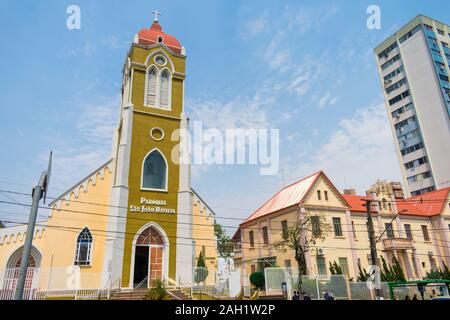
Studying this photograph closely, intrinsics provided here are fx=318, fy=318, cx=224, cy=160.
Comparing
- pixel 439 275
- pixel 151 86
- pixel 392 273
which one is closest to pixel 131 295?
pixel 151 86

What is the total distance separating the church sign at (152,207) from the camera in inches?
882

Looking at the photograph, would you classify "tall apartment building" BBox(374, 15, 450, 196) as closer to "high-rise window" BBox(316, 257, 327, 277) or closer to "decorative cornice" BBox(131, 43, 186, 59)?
"high-rise window" BBox(316, 257, 327, 277)

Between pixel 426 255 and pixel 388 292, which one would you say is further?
pixel 426 255

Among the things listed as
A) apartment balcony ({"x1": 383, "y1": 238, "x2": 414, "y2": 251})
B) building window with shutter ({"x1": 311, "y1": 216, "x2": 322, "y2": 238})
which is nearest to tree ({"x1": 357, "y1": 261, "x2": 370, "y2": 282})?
apartment balcony ({"x1": 383, "y1": 238, "x2": 414, "y2": 251})

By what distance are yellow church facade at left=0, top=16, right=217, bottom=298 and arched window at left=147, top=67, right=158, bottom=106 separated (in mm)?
84

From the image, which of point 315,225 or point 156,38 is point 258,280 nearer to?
point 315,225

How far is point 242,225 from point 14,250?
25007 millimetres

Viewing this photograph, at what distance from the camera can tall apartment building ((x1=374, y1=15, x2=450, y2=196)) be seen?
54.7 metres

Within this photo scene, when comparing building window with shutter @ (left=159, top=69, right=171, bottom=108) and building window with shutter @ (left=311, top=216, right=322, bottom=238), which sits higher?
building window with shutter @ (left=159, top=69, right=171, bottom=108)

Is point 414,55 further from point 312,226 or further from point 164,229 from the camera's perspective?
point 164,229

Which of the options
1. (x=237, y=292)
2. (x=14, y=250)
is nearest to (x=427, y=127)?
(x=237, y=292)

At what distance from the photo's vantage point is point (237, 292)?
74.0 ft

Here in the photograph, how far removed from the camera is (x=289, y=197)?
3394 centimetres

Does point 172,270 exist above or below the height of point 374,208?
below
